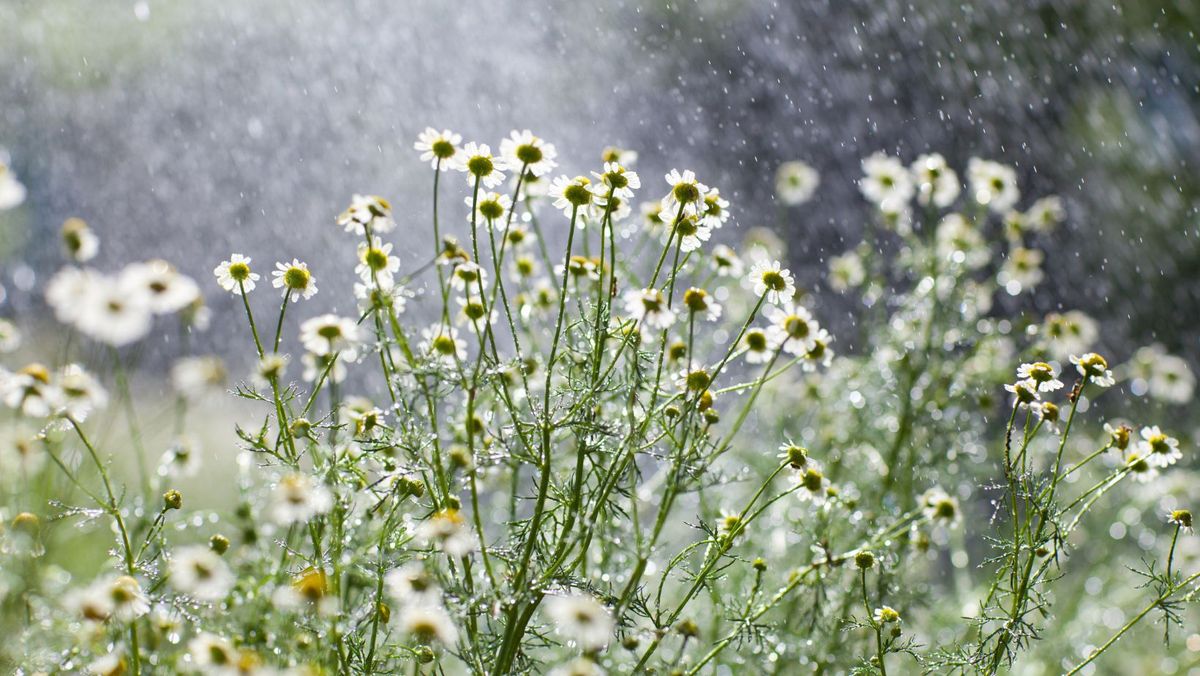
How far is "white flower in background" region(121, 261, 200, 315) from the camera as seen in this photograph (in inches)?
24.8

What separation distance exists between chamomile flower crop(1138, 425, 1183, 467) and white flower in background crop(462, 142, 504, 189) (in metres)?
0.64

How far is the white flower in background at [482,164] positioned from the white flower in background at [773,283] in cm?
23

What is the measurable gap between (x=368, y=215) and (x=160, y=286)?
0.20 metres

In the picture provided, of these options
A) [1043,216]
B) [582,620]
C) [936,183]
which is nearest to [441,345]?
[582,620]

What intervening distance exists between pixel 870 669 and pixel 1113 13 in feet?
12.1

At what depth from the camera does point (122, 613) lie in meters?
0.72

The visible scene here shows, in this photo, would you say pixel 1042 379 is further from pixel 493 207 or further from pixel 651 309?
pixel 493 207

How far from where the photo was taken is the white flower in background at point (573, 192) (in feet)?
2.96

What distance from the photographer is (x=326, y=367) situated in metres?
0.82

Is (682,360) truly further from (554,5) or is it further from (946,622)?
(554,5)

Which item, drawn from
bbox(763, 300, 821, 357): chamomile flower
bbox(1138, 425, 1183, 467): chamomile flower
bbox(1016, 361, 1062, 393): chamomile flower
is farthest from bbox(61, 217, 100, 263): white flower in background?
bbox(1138, 425, 1183, 467): chamomile flower

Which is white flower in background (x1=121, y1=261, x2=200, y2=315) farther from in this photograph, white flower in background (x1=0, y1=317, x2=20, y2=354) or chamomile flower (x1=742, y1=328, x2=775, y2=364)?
chamomile flower (x1=742, y1=328, x2=775, y2=364)

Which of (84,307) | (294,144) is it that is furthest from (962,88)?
(84,307)

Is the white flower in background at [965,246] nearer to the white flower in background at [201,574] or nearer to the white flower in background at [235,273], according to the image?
the white flower in background at [235,273]
